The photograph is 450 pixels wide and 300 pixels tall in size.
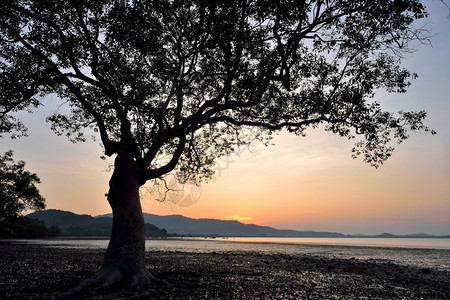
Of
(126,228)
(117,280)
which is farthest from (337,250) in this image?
(117,280)

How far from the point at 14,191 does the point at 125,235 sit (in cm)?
5282

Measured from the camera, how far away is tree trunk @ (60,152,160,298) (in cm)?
1266

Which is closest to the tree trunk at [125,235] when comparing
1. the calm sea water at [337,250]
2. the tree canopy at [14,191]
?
the calm sea water at [337,250]


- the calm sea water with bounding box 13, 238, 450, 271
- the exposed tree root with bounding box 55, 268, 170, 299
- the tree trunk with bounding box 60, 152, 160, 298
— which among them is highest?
the tree trunk with bounding box 60, 152, 160, 298

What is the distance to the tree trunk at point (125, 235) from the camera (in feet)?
41.5

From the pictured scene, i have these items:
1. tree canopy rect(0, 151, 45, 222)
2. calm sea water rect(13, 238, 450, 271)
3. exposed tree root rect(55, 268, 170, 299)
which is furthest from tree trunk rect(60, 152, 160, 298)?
tree canopy rect(0, 151, 45, 222)

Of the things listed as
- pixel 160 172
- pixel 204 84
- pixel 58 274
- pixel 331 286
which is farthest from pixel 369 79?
pixel 58 274

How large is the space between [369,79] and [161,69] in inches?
456

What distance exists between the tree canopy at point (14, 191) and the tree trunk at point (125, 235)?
5091 cm

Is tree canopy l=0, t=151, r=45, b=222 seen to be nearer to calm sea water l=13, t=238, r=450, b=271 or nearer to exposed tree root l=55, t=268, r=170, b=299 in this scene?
calm sea water l=13, t=238, r=450, b=271

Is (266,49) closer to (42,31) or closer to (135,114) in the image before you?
(135,114)

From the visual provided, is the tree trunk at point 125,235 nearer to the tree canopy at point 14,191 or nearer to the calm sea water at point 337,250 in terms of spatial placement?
the calm sea water at point 337,250

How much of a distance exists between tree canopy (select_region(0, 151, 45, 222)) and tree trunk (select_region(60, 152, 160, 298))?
50.9 m

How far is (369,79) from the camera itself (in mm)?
16703
